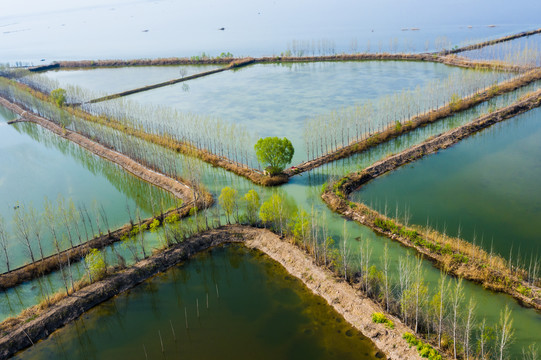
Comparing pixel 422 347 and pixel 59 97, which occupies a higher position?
pixel 59 97

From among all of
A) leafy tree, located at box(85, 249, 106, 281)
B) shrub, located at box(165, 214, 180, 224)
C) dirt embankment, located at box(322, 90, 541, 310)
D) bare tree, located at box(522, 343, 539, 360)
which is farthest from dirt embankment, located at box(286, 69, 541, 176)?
bare tree, located at box(522, 343, 539, 360)

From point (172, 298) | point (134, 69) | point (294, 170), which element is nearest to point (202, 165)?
point (294, 170)

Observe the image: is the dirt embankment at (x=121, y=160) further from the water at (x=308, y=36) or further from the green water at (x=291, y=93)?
the water at (x=308, y=36)

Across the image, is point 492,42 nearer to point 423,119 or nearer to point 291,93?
point 291,93

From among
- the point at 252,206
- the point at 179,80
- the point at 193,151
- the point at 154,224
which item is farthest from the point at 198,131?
the point at 179,80

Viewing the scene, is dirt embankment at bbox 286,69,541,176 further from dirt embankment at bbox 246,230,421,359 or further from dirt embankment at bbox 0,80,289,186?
dirt embankment at bbox 246,230,421,359

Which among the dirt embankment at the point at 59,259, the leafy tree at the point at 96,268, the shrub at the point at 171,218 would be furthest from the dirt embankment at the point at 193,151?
the leafy tree at the point at 96,268
